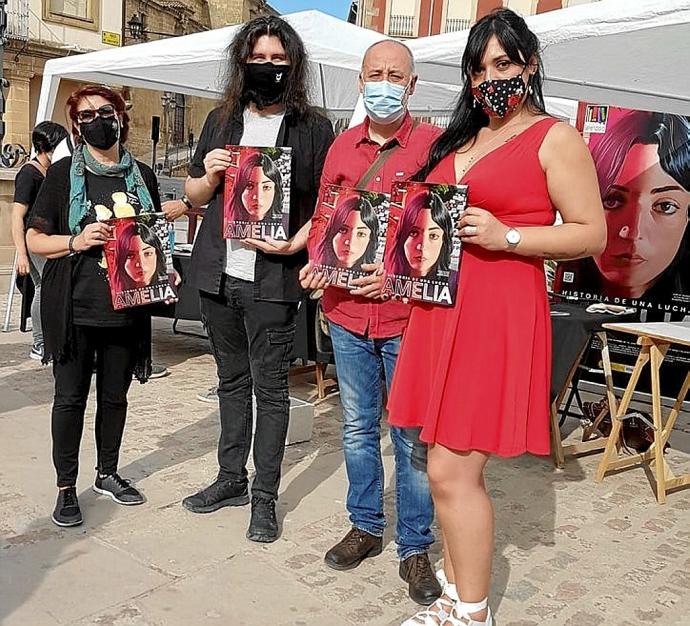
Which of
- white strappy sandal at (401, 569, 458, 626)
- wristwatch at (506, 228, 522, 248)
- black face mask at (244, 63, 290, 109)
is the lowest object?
white strappy sandal at (401, 569, 458, 626)

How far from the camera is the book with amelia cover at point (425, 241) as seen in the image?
7.13 ft

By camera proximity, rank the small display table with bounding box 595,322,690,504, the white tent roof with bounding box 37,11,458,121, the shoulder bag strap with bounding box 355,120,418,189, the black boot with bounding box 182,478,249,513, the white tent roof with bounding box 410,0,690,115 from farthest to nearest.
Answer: the white tent roof with bounding box 37,11,458,121
the small display table with bounding box 595,322,690,504
the white tent roof with bounding box 410,0,690,115
the black boot with bounding box 182,478,249,513
the shoulder bag strap with bounding box 355,120,418,189

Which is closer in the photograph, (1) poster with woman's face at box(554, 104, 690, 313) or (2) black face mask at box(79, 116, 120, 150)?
(2) black face mask at box(79, 116, 120, 150)

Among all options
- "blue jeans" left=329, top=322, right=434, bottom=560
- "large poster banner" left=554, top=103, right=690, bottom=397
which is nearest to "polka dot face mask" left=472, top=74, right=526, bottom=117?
A: "blue jeans" left=329, top=322, right=434, bottom=560

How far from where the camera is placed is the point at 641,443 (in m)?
4.70

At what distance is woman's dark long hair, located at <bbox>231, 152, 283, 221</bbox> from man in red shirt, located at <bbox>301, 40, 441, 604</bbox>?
182 millimetres

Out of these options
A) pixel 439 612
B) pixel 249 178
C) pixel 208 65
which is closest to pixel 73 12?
pixel 208 65

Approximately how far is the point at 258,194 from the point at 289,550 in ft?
4.66

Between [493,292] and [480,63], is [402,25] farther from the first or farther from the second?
[493,292]

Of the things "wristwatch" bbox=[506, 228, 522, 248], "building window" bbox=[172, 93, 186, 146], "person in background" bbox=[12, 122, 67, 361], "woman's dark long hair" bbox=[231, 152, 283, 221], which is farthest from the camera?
"building window" bbox=[172, 93, 186, 146]

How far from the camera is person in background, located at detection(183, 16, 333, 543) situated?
120 inches

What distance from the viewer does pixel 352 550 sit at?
3025 millimetres

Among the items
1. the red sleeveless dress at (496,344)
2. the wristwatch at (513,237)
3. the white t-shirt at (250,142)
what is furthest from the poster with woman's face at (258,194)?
the wristwatch at (513,237)

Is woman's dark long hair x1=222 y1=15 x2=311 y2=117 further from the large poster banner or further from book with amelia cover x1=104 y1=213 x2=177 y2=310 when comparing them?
the large poster banner
